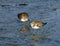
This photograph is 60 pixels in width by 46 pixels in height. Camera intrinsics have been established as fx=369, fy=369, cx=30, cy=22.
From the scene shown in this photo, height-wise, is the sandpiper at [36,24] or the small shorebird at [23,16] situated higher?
the small shorebird at [23,16]

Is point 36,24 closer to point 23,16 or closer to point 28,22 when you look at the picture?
point 28,22

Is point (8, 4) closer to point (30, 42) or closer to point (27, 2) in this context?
point (27, 2)

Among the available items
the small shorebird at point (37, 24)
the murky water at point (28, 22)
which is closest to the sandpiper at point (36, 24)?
the small shorebird at point (37, 24)

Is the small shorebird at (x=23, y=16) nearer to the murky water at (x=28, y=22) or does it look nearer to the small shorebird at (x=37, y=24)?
the murky water at (x=28, y=22)

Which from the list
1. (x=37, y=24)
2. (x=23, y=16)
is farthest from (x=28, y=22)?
(x=37, y=24)

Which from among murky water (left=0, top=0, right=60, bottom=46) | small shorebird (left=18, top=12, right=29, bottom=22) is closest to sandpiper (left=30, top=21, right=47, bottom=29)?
murky water (left=0, top=0, right=60, bottom=46)

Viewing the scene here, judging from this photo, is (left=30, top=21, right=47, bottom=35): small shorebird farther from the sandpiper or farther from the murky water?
the murky water

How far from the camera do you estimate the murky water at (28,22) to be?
1466 centimetres

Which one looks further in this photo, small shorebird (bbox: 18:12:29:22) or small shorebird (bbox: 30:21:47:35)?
small shorebird (bbox: 18:12:29:22)

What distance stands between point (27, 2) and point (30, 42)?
743cm

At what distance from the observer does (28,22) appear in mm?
17922

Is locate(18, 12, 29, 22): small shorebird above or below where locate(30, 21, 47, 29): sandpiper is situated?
above

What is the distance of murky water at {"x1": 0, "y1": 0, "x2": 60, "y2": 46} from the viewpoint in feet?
48.1

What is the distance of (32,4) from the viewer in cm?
2120
